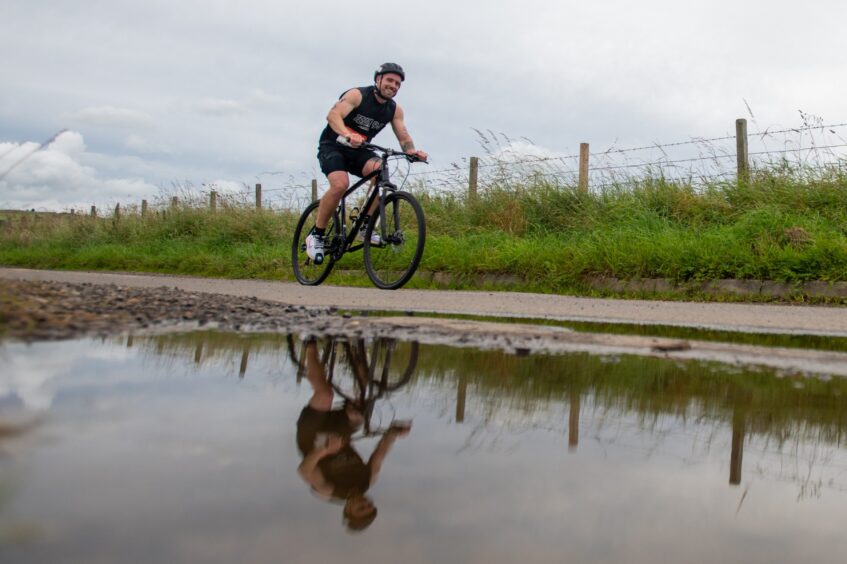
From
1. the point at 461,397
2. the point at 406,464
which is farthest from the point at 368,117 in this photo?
the point at 406,464

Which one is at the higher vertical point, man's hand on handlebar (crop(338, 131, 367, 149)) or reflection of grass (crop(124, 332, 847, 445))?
man's hand on handlebar (crop(338, 131, 367, 149))

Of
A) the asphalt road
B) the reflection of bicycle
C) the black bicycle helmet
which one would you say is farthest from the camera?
the black bicycle helmet

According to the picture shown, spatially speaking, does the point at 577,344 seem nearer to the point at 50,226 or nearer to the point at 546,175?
the point at 546,175

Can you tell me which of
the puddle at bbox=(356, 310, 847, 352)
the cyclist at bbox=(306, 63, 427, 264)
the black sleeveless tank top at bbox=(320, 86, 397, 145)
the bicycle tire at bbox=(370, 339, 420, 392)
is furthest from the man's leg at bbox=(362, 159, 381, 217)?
the bicycle tire at bbox=(370, 339, 420, 392)

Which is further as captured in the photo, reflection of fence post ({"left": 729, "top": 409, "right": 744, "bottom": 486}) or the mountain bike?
the mountain bike

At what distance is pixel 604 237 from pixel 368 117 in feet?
12.9

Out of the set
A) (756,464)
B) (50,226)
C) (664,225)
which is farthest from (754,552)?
(50,226)

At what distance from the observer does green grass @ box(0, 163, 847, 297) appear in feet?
28.9

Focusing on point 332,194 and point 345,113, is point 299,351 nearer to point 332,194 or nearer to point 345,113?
point 345,113

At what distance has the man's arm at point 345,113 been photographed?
305 inches

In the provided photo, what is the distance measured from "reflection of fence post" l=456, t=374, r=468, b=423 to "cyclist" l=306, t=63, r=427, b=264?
497 centimetres

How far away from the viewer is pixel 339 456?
1950 mm

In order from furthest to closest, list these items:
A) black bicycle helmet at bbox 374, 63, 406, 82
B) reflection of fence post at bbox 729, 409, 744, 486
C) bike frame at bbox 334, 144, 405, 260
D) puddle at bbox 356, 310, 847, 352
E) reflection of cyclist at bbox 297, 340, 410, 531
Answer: bike frame at bbox 334, 144, 405, 260 < black bicycle helmet at bbox 374, 63, 406, 82 < puddle at bbox 356, 310, 847, 352 < reflection of fence post at bbox 729, 409, 744, 486 < reflection of cyclist at bbox 297, 340, 410, 531

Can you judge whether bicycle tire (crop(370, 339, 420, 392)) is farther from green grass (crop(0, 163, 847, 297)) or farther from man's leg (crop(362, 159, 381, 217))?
green grass (crop(0, 163, 847, 297))
